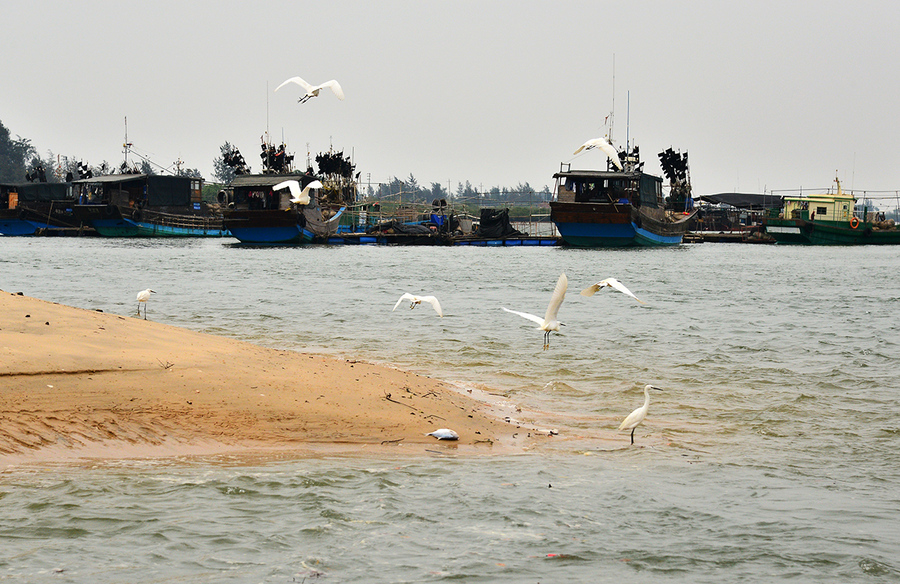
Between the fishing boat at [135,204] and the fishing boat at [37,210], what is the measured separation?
61.6 inches

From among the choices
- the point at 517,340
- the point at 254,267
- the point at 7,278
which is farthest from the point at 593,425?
the point at 254,267

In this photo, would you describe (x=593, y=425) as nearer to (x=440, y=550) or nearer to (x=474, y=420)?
(x=474, y=420)

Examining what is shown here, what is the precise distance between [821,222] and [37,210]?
191 ft

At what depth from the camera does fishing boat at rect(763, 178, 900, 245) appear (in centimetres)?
6062

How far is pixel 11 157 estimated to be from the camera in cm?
11831

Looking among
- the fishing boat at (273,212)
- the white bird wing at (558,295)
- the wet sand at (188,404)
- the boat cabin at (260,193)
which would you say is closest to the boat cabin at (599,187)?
the fishing boat at (273,212)

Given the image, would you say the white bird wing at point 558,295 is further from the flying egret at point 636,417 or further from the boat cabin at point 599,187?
the boat cabin at point 599,187

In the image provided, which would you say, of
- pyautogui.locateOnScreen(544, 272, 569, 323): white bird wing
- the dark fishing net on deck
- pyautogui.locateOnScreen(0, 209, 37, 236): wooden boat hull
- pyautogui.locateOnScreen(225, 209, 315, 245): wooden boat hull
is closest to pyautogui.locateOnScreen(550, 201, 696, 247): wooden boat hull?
the dark fishing net on deck

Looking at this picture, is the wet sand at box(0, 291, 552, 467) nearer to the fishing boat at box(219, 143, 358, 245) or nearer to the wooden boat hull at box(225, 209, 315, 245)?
the fishing boat at box(219, 143, 358, 245)

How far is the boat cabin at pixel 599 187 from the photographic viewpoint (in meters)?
46.6

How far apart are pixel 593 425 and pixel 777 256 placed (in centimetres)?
4409

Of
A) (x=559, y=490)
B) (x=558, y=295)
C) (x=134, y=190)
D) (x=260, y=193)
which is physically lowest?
(x=559, y=490)

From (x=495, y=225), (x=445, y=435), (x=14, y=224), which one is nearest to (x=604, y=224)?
(x=495, y=225)

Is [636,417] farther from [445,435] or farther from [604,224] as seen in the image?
[604,224]
